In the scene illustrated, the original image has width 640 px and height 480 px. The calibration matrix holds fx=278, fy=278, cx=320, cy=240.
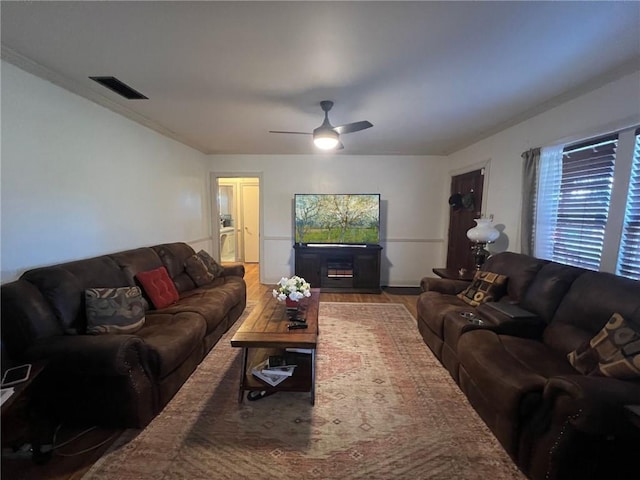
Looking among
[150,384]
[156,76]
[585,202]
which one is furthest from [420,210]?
[150,384]

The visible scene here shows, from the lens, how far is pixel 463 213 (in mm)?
4508

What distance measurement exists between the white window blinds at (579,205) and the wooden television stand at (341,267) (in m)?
2.42

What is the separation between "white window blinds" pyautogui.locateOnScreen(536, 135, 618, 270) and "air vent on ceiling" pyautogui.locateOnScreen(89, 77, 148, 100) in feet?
13.3

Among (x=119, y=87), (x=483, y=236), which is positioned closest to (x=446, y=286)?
(x=483, y=236)


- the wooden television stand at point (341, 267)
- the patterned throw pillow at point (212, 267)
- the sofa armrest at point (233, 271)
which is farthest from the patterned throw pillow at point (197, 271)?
the wooden television stand at point (341, 267)

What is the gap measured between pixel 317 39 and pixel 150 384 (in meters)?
2.48

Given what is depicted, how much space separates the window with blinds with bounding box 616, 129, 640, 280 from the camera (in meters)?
2.06

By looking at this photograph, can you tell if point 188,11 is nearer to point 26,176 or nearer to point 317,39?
point 317,39

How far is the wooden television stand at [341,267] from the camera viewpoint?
4.85 metres

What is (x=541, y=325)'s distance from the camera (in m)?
2.19

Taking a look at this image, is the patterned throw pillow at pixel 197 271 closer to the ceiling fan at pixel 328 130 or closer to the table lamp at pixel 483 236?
the ceiling fan at pixel 328 130

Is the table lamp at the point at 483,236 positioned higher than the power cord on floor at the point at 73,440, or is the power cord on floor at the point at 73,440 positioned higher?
the table lamp at the point at 483,236

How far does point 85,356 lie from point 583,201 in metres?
4.00

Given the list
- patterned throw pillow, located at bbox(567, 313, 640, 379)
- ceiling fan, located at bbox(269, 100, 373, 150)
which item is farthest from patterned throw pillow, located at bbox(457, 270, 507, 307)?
ceiling fan, located at bbox(269, 100, 373, 150)
